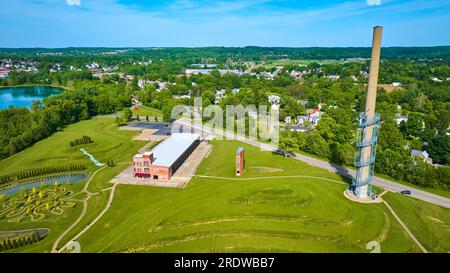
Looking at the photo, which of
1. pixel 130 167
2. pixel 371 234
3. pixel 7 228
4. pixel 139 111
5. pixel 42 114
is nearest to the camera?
pixel 371 234

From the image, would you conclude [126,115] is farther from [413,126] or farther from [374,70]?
[413,126]

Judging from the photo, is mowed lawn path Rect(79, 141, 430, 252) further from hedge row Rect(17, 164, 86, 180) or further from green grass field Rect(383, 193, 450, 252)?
hedge row Rect(17, 164, 86, 180)

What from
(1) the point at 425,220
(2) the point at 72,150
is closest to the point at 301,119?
(1) the point at 425,220

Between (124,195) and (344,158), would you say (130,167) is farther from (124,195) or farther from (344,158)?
(344,158)

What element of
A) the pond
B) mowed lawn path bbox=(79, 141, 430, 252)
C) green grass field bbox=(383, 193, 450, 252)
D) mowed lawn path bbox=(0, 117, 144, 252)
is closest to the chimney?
green grass field bbox=(383, 193, 450, 252)

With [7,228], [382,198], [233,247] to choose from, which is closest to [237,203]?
[233,247]

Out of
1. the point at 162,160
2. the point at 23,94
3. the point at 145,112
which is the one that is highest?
the point at 23,94
